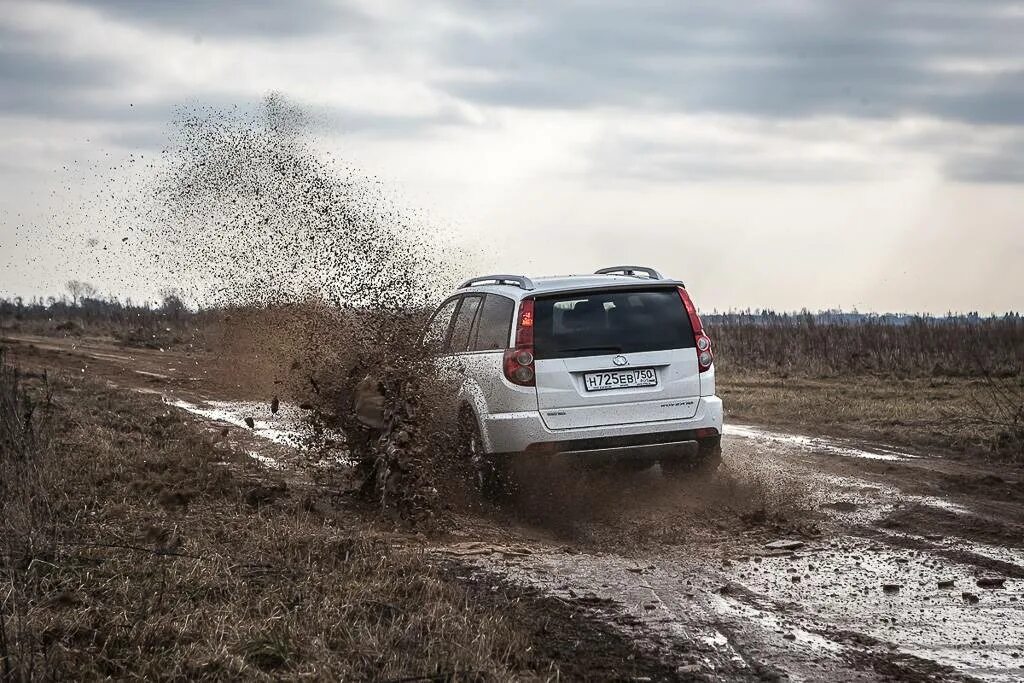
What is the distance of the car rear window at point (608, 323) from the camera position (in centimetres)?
912

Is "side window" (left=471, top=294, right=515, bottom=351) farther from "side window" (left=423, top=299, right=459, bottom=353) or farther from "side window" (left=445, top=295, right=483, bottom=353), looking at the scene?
"side window" (left=423, top=299, right=459, bottom=353)

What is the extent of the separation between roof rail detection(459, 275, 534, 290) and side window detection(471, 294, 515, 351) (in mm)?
157

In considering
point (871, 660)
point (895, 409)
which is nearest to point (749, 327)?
point (895, 409)

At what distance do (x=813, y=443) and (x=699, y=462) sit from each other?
470 cm

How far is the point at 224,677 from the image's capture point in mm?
4816

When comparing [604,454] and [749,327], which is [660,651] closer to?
[604,454]

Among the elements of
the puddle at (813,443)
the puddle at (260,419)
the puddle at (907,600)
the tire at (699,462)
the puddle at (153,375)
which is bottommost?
the puddle at (907,600)

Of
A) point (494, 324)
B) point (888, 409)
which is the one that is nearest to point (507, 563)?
point (494, 324)

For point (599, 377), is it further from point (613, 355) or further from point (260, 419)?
point (260, 419)

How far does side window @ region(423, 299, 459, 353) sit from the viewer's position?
34.9ft

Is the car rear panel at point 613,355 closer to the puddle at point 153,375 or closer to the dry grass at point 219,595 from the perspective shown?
the dry grass at point 219,595

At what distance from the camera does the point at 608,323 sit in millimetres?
9242

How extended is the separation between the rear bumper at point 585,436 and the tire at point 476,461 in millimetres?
163

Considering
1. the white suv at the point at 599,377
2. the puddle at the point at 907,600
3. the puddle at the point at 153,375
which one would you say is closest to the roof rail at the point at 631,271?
the white suv at the point at 599,377
